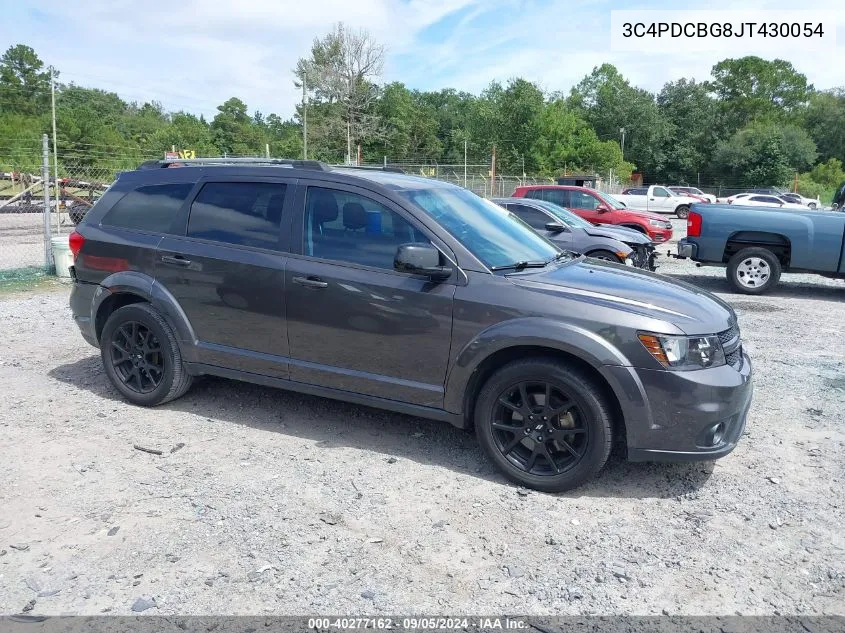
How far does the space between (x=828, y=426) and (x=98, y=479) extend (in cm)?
499

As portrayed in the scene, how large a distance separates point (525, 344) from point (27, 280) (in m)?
9.57

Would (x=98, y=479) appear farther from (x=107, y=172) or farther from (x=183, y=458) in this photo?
(x=107, y=172)

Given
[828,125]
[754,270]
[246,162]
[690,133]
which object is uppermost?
[828,125]

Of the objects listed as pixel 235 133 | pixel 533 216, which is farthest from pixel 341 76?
pixel 533 216

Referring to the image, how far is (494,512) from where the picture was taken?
3.75m

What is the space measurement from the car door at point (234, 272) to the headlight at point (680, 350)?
2.33 m

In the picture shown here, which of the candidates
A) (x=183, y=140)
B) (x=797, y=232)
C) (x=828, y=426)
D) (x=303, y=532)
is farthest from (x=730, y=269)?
(x=183, y=140)

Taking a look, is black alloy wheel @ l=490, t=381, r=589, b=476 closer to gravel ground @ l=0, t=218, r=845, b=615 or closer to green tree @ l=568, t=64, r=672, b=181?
gravel ground @ l=0, t=218, r=845, b=615

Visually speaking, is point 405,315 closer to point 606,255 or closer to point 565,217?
point 606,255

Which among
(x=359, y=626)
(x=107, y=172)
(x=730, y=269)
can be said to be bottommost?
(x=359, y=626)

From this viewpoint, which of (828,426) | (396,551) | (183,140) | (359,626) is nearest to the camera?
(359,626)

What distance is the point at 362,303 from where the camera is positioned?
4332 millimetres

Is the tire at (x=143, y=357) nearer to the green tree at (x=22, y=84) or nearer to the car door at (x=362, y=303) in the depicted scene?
the car door at (x=362, y=303)

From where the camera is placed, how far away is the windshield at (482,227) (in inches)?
173
